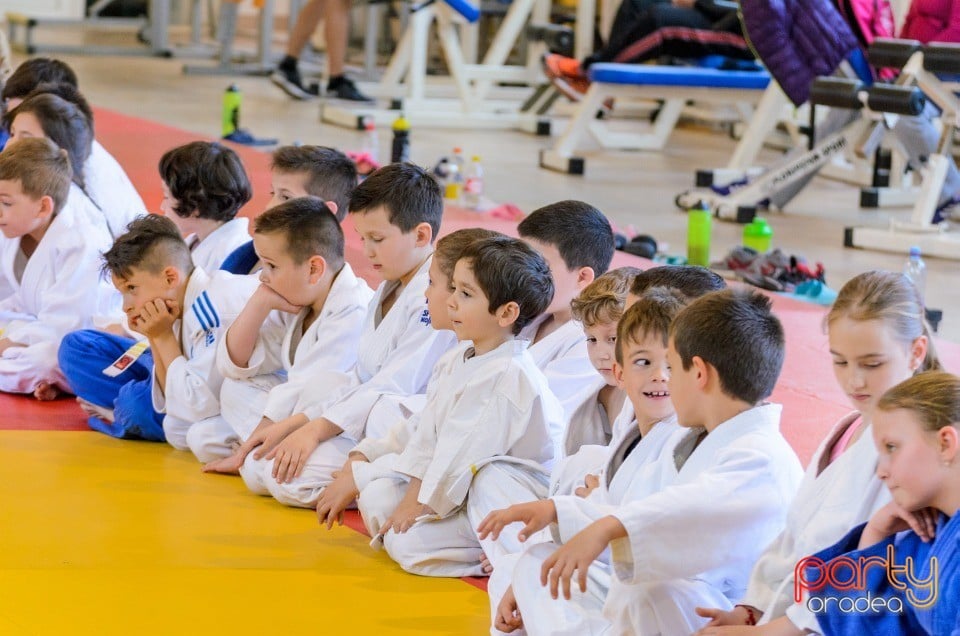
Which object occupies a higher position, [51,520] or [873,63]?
[873,63]

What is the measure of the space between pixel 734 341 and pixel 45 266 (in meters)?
2.68

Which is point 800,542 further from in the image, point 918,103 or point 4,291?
point 918,103

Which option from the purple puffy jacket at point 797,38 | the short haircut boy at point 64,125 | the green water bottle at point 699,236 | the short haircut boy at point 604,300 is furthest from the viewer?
the purple puffy jacket at point 797,38

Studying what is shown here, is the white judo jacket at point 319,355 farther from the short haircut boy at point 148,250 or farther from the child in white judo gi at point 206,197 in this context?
the child in white judo gi at point 206,197

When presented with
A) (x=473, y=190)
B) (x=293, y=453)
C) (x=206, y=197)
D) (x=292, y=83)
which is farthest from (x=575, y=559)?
(x=292, y=83)

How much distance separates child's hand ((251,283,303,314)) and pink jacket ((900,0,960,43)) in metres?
4.68

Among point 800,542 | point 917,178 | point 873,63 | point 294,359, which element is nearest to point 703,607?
point 800,542

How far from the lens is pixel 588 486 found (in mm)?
2637

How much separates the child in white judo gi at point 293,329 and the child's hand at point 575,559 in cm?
138

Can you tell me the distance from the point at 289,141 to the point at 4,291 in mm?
4382

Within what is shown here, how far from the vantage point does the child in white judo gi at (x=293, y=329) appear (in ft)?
11.5

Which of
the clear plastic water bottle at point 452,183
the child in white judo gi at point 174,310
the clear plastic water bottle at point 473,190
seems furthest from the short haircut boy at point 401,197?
the clear plastic water bottle at point 452,183

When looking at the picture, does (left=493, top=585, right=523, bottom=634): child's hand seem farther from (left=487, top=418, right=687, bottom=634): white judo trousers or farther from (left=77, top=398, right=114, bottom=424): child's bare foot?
(left=77, top=398, right=114, bottom=424): child's bare foot

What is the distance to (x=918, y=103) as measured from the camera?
6.27m
